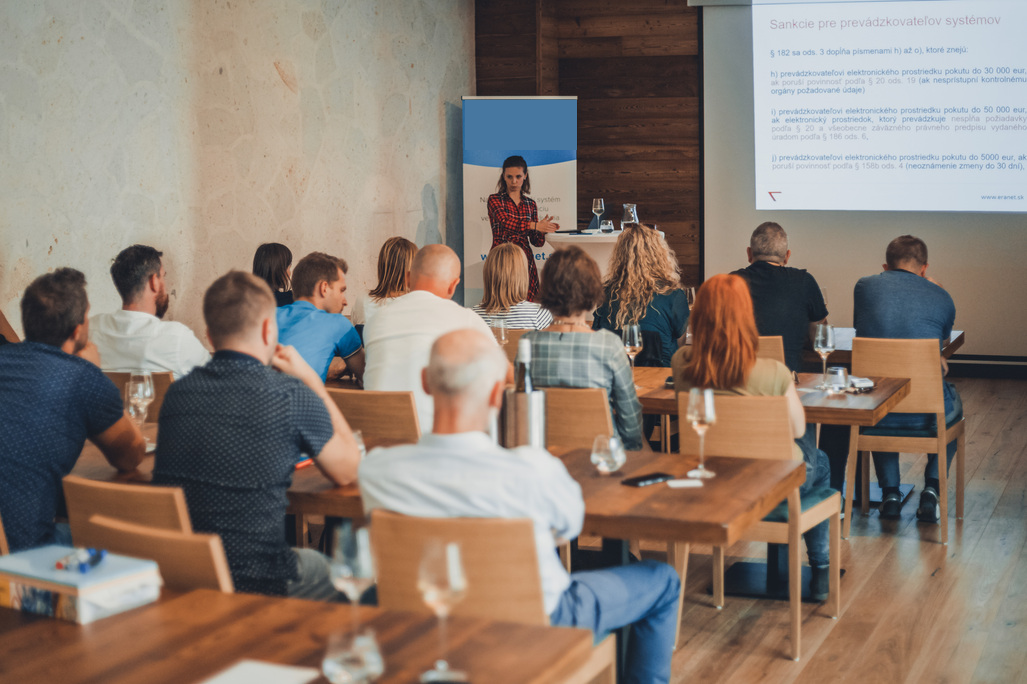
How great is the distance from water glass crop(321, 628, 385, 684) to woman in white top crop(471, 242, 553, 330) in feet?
10.4

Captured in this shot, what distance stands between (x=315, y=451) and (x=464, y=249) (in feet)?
21.9

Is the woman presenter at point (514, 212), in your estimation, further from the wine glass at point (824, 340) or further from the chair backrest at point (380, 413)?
the chair backrest at point (380, 413)

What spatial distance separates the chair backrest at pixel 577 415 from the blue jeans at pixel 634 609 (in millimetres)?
805

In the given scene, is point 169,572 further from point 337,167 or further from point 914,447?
point 337,167

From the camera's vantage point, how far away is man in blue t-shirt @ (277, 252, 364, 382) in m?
4.21

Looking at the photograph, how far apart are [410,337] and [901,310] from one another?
2.50 m

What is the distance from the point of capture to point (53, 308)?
2.76 meters

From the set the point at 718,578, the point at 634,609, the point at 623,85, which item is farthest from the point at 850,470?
the point at 623,85

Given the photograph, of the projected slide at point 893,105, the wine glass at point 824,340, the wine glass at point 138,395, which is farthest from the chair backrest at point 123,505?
the projected slide at point 893,105

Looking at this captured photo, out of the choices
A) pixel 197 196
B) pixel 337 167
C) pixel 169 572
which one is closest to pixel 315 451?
pixel 169 572

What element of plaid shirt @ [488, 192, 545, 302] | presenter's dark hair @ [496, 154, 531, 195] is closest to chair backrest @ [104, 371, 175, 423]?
plaid shirt @ [488, 192, 545, 302]

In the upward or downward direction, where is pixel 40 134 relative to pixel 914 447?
upward

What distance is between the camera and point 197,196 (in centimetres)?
606

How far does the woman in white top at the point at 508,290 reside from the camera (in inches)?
181
